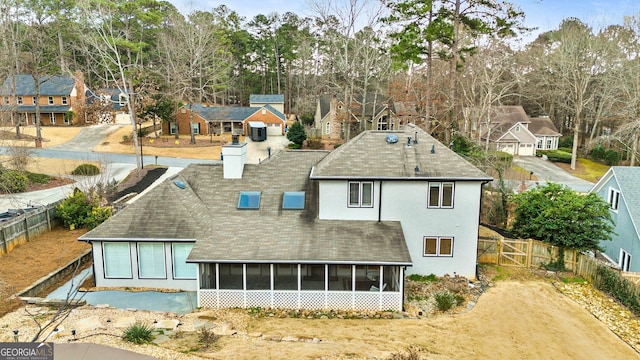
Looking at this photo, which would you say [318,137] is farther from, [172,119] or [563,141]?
[563,141]

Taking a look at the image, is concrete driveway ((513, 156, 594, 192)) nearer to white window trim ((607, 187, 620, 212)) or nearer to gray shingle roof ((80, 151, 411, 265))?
white window trim ((607, 187, 620, 212))

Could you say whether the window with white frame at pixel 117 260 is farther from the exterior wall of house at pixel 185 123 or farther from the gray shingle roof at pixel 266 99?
the gray shingle roof at pixel 266 99

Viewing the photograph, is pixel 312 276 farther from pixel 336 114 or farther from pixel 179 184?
pixel 336 114

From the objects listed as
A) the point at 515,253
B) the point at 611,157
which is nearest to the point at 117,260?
the point at 515,253

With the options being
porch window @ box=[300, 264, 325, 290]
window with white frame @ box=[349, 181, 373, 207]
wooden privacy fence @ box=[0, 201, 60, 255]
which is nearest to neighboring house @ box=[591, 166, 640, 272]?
window with white frame @ box=[349, 181, 373, 207]

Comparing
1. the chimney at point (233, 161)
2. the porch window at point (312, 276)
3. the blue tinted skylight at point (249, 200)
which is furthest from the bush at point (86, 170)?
the porch window at point (312, 276)

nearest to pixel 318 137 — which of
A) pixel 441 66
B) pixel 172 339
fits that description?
pixel 441 66
